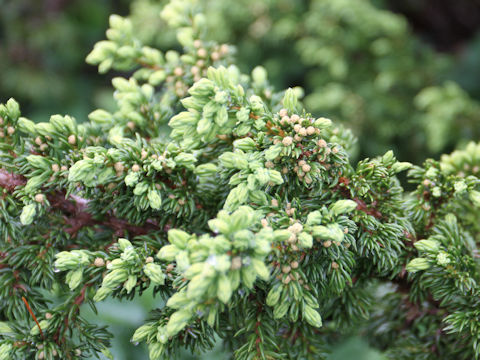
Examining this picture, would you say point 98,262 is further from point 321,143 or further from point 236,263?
point 321,143

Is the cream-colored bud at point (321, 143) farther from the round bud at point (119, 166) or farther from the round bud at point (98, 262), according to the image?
the round bud at point (98, 262)

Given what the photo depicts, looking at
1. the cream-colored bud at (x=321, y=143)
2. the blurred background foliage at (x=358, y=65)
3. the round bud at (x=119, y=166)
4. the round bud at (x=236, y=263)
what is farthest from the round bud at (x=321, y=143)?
the blurred background foliage at (x=358, y=65)

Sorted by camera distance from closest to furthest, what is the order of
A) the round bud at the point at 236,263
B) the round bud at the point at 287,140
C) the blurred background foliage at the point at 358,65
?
1. the round bud at the point at 236,263
2. the round bud at the point at 287,140
3. the blurred background foliage at the point at 358,65

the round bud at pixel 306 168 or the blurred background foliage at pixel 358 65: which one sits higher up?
the blurred background foliage at pixel 358 65

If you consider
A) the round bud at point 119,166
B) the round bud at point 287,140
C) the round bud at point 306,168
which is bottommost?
the round bud at point 119,166

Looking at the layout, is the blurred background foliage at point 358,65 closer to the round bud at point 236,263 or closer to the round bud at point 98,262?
the round bud at point 98,262

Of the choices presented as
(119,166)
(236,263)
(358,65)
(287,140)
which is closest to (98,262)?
(119,166)

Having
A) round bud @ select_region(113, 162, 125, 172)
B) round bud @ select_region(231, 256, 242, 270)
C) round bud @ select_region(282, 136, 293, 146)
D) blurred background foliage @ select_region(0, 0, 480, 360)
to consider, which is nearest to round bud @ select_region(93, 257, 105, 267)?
round bud @ select_region(113, 162, 125, 172)

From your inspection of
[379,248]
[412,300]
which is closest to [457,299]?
A: [412,300]

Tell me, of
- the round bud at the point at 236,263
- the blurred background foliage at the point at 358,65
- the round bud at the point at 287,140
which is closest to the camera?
the round bud at the point at 236,263

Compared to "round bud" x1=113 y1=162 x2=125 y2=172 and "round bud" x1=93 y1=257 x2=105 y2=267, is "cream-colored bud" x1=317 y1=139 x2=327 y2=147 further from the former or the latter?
"round bud" x1=93 y1=257 x2=105 y2=267

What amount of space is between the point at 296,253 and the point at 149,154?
44 cm

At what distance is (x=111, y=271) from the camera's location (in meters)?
1.02

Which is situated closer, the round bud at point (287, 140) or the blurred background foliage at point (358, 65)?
the round bud at point (287, 140)
